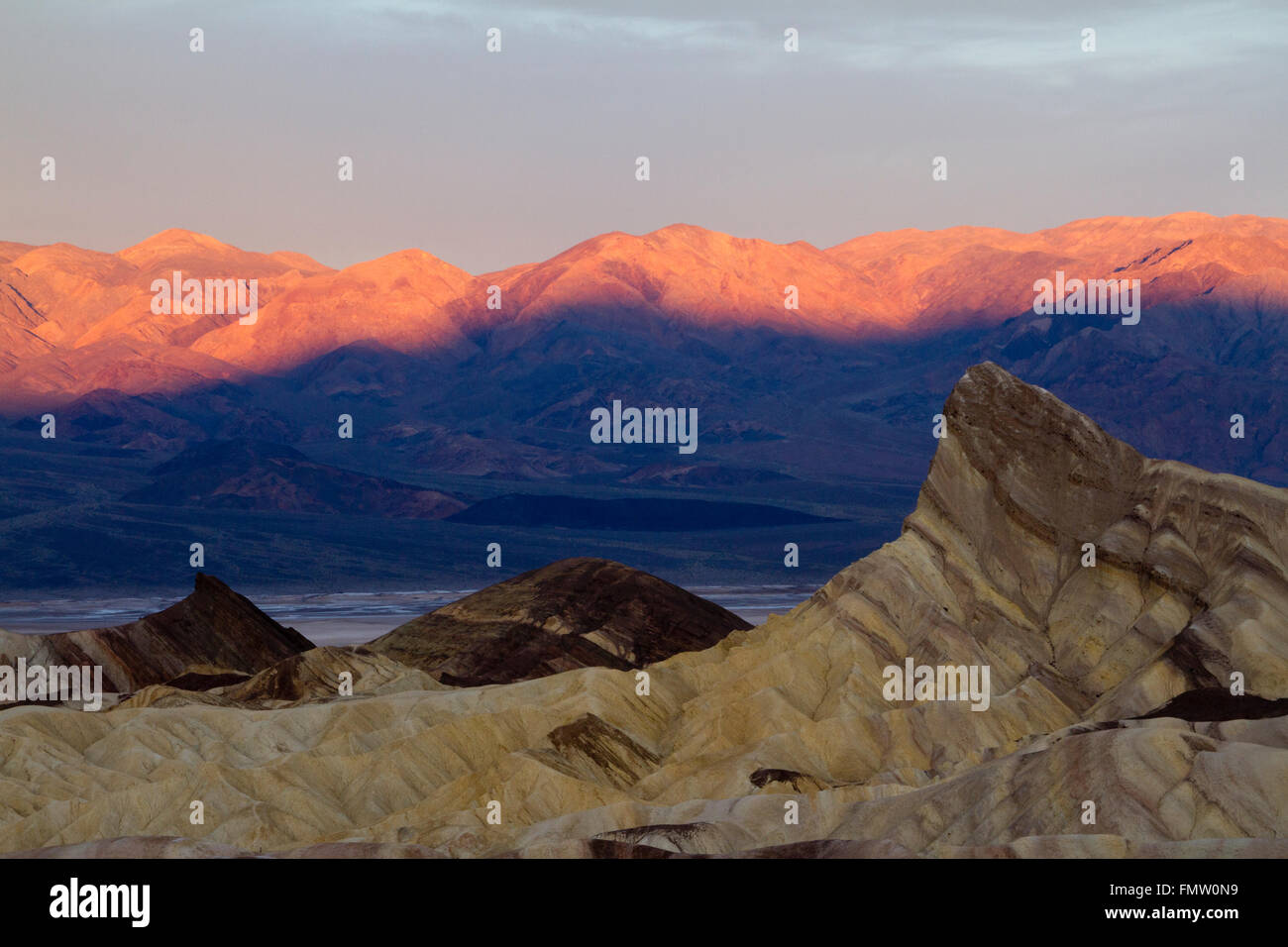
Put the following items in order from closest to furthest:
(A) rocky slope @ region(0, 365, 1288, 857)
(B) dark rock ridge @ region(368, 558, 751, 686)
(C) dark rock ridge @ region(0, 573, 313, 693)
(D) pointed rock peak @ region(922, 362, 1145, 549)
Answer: (A) rocky slope @ region(0, 365, 1288, 857) → (D) pointed rock peak @ region(922, 362, 1145, 549) → (C) dark rock ridge @ region(0, 573, 313, 693) → (B) dark rock ridge @ region(368, 558, 751, 686)

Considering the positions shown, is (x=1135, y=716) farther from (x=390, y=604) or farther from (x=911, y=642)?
(x=390, y=604)

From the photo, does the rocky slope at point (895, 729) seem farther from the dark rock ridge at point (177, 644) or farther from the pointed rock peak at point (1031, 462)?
the dark rock ridge at point (177, 644)

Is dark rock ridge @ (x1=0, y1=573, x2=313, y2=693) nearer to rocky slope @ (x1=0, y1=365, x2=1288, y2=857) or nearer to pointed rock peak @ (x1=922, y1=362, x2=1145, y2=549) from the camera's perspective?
rocky slope @ (x1=0, y1=365, x2=1288, y2=857)

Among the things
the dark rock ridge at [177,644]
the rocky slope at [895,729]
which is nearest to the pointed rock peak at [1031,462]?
the rocky slope at [895,729]

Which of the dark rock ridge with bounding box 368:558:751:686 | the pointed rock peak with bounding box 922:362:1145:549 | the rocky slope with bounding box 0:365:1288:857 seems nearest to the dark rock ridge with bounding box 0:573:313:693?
the dark rock ridge with bounding box 368:558:751:686

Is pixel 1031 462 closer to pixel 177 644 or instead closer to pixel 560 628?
pixel 560 628
